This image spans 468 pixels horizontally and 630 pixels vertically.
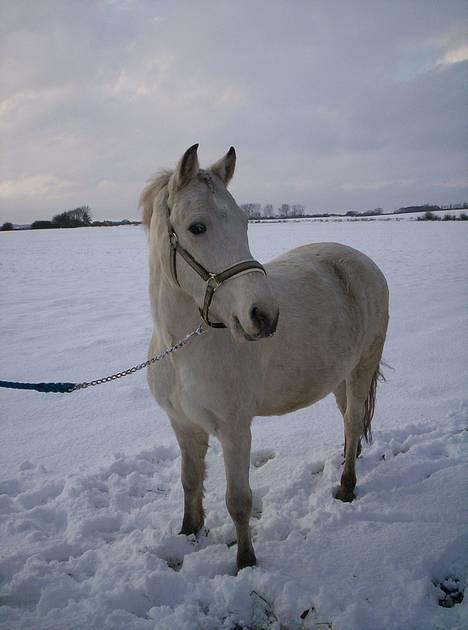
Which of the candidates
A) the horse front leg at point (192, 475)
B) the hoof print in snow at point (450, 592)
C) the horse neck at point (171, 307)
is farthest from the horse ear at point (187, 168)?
the hoof print in snow at point (450, 592)

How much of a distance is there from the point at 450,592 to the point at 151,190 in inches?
107

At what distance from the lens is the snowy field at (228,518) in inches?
77.1

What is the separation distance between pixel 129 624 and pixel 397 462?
2.21 metres

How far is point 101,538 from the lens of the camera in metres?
2.50

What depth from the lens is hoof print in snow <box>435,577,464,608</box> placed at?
6.46 ft

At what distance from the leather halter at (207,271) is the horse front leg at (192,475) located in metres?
1.01

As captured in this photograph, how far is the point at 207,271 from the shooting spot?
1.78 meters

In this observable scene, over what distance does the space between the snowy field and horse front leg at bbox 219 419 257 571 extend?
5.0 inches

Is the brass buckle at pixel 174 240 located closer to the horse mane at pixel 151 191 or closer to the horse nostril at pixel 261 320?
the horse mane at pixel 151 191

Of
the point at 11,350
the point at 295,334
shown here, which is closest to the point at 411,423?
the point at 295,334

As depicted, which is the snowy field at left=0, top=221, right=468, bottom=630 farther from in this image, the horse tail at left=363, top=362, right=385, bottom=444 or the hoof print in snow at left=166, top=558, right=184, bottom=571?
the horse tail at left=363, top=362, right=385, bottom=444

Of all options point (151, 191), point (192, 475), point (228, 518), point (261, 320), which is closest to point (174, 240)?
point (151, 191)

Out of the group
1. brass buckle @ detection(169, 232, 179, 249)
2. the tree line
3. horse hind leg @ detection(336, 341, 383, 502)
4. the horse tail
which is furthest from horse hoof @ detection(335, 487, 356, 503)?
the tree line

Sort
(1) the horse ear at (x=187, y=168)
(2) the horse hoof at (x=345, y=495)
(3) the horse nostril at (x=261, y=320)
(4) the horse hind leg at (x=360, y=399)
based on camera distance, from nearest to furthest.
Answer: (3) the horse nostril at (x=261, y=320) → (1) the horse ear at (x=187, y=168) → (2) the horse hoof at (x=345, y=495) → (4) the horse hind leg at (x=360, y=399)
